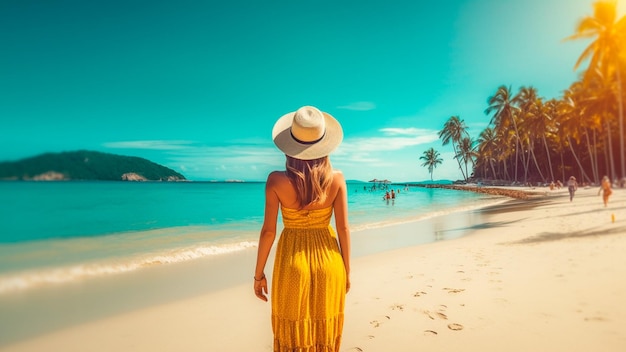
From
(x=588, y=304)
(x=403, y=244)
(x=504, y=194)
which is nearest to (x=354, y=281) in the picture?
(x=588, y=304)

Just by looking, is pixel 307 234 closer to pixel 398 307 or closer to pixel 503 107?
pixel 398 307

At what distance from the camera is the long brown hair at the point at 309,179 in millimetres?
1785

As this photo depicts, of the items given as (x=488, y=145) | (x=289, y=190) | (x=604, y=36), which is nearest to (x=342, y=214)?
(x=289, y=190)

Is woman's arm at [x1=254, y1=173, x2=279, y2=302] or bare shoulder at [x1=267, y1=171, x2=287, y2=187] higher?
bare shoulder at [x1=267, y1=171, x2=287, y2=187]

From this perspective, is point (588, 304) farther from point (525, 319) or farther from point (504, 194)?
point (504, 194)

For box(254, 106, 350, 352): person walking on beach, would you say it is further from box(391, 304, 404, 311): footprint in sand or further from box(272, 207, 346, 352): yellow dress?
box(391, 304, 404, 311): footprint in sand

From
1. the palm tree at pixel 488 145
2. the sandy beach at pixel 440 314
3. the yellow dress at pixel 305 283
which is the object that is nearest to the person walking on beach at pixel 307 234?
the yellow dress at pixel 305 283

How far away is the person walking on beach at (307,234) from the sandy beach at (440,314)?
1.41m

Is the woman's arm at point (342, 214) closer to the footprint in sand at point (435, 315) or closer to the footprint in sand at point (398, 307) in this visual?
the footprint in sand at point (435, 315)

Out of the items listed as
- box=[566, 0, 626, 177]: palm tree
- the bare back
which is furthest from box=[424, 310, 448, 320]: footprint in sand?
Answer: box=[566, 0, 626, 177]: palm tree

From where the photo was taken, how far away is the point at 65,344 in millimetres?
3730

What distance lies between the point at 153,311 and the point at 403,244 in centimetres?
706

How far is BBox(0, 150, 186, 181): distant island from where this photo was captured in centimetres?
941

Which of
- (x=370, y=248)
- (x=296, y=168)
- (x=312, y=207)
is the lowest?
(x=370, y=248)
